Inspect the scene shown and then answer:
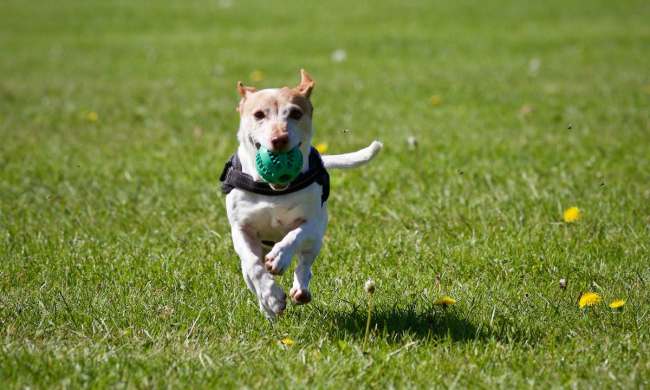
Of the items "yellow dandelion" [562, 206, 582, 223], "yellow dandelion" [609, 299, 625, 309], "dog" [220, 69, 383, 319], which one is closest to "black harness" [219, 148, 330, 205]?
"dog" [220, 69, 383, 319]

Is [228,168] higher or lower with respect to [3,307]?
higher

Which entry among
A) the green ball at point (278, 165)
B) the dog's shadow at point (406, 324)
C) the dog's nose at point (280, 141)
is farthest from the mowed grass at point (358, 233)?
the dog's nose at point (280, 141)

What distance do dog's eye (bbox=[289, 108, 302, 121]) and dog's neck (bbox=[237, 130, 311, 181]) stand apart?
0.13 m

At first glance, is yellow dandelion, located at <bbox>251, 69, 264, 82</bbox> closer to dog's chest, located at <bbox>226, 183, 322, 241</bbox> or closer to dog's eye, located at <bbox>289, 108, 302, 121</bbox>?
dog's chest, located at <bbox>226, 183, 322, 241</bbox>

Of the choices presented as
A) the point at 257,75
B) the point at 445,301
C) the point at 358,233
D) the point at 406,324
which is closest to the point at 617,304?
the point at 445,301

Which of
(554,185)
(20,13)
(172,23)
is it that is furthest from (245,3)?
(554,185)

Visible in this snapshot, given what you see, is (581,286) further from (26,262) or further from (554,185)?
(26,262)

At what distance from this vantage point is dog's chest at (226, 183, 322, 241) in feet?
12.3

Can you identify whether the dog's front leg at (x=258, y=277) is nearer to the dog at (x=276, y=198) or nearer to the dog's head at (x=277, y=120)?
the dog at (x=276, y=198)

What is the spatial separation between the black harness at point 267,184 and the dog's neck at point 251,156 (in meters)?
0.02

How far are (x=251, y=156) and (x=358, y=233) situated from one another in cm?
175

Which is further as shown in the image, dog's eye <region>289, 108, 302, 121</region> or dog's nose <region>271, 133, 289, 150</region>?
dog's eye <region>289, 108, 302, 121</region>

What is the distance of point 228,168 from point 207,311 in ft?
2.13

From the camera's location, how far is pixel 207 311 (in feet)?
13.1
